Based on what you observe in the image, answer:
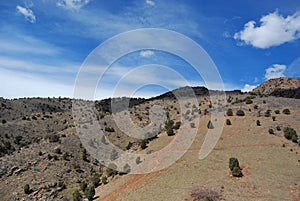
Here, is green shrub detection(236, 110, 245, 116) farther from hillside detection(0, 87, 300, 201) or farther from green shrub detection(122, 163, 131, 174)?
green shrub detection(122, 163, 131, 174)

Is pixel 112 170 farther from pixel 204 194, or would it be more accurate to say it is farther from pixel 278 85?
pixel 278 85

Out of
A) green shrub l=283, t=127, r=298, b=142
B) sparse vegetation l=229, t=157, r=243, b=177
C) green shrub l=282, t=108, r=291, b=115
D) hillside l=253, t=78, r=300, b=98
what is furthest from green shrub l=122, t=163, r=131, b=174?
hillside l=253, t=78, r=300, b=98

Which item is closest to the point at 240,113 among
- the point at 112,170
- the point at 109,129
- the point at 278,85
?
the point at 112,170

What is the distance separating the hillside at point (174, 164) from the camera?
92.1ft

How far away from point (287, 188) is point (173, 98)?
89.7 meters

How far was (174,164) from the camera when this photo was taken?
34906mm

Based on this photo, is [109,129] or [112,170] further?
[109,129]

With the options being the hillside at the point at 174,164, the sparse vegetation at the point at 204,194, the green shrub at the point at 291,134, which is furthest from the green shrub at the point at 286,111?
the sparse vegetation at the point at 204,194

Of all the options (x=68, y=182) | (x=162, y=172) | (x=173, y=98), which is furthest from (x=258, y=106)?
(x=173, y=98)

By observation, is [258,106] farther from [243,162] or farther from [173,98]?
[173,98]

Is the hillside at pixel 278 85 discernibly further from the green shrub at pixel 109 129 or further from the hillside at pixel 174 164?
the green shrub at pixel 109 129

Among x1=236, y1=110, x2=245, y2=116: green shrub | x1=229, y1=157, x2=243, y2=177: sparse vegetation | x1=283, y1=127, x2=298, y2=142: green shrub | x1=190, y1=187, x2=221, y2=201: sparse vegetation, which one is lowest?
x1=190, y1=187, x2=221, y2=201: sparse vegetation

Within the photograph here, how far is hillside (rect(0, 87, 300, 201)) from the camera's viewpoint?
28.1 meters

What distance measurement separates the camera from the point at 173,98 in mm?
115875
